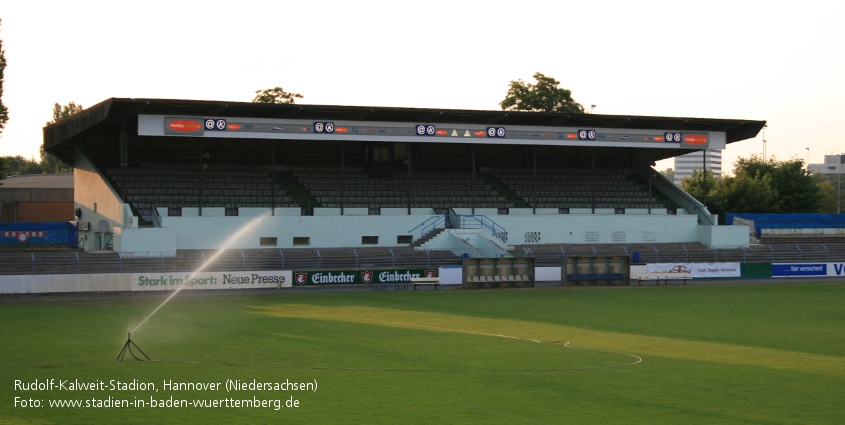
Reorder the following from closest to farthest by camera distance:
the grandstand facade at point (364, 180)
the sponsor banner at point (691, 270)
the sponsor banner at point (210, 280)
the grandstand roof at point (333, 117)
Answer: the sponsor banner at point (210, 280) < the grandstand roof at point (333, 117) < the sponsor banner at point (691, 270) < the grandstand facade at point (364, 180)

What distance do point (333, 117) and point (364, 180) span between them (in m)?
7.38

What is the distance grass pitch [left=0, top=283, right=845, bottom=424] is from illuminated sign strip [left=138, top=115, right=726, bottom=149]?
55.4 ft

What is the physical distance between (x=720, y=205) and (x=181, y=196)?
63.3 metres

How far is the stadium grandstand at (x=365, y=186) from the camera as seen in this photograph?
5334 centimetres

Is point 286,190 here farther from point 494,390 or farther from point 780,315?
point 494,390

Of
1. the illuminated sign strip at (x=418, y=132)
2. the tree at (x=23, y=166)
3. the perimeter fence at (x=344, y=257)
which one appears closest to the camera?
the perimeter fence at (x=344, y=257)

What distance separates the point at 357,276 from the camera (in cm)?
4800

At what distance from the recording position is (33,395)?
1752 cm

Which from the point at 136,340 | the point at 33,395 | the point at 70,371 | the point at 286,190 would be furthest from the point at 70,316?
the point at 286,190

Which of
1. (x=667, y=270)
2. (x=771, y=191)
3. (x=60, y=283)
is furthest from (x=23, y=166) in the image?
(x=667, y=270)

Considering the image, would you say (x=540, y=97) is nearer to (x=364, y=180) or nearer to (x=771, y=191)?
(x=771, y=191)

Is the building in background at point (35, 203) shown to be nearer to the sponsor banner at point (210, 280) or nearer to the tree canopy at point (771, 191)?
the sponsor banner at point (210, 280)

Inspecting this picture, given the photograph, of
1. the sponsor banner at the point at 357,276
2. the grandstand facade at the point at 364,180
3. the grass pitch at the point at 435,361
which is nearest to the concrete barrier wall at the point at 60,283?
the grass pitch at the point at 435,361

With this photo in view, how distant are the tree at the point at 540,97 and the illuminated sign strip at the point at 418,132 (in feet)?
123
